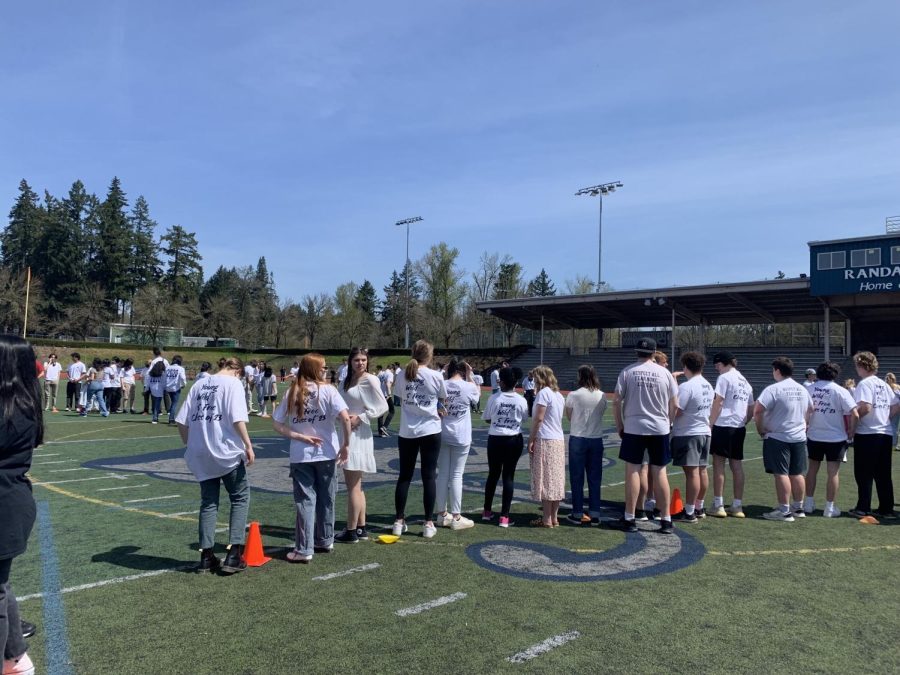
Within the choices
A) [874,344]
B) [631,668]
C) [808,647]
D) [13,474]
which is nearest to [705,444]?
[808,647]

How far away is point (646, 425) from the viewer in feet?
22.6

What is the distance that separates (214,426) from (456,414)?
253 centimetres

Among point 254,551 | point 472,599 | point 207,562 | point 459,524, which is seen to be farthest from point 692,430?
point 207,562

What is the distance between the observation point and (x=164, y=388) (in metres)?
18.3

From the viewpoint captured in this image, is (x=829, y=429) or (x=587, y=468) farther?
(x=829, y=429)

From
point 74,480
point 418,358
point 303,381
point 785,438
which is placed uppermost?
point 418,358

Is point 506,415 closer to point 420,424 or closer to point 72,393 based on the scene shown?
point 420,424

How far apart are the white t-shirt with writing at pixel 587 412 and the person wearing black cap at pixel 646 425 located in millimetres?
344

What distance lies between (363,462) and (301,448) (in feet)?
2.63

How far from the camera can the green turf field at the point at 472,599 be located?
3.92 m

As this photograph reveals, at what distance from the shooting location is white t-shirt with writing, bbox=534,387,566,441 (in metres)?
7.16

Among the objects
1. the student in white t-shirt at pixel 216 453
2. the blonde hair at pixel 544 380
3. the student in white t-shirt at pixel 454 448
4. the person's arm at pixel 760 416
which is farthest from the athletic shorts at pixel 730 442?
the student in white t-shirt at pixel 216 453

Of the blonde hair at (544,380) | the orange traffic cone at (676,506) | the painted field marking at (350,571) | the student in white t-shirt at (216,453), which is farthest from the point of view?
the orange traffic cone at (676,506)

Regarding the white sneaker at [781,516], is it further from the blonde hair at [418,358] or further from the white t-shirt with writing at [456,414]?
the blonde hair at [418,358]
